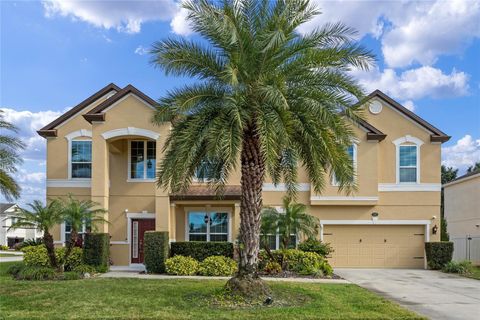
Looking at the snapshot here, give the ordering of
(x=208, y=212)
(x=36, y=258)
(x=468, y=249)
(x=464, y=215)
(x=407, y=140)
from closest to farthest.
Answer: (x=36, y=258) < (x=208, y=212) < (x=407, y=140) < (x=468, y=249) < (x=464, y=215)

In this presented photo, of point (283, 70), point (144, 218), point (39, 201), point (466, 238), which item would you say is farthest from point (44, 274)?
point (466, 238)

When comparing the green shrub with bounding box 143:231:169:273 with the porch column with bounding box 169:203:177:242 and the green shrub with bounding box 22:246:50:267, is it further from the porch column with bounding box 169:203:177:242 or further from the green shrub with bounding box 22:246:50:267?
the green shrub with bounding box 22:246:50:267

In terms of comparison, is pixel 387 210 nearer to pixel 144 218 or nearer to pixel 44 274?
pixel 144 218

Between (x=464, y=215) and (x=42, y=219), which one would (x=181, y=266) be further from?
(x=464, y=215)

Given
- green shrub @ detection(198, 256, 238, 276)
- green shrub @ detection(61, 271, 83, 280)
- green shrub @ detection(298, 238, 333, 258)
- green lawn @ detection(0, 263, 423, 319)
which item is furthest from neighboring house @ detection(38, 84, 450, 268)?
green lawn @ detection(0, 263, 423, 319)

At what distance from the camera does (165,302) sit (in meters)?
12.6

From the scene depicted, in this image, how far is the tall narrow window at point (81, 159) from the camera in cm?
2334

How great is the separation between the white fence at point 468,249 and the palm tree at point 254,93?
16848mm

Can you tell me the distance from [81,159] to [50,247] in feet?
20.1

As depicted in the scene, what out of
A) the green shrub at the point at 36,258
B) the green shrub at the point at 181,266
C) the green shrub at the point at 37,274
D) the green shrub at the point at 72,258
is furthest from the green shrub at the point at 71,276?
the green shrub at the point at 181,266

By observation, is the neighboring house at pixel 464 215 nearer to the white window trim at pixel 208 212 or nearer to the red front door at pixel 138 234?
the white window trim at pixel 208 212

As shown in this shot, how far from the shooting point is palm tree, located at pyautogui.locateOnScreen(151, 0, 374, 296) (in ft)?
41.3

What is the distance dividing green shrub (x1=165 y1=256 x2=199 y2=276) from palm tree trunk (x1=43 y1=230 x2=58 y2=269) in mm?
4163

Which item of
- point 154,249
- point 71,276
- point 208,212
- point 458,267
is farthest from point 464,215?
point 71,276
